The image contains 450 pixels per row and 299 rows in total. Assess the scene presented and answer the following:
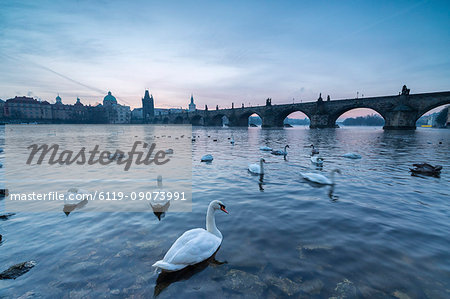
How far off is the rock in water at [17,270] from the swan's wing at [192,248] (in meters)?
2.25

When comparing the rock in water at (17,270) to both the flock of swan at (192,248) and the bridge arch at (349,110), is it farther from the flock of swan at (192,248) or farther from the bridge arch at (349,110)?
the bridge arch at (349,110)

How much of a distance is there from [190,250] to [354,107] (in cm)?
6443

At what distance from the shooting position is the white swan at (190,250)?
3.10m

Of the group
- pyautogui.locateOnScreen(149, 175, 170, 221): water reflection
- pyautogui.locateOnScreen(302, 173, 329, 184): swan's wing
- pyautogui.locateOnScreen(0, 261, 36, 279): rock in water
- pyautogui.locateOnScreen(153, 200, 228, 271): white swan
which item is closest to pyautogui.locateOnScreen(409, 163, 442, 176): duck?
pyautogui.locateOnScreen(302, 173, 329, 184): swan's wing

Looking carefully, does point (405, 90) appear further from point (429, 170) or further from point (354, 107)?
point (429, 170)

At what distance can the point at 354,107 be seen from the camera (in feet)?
183

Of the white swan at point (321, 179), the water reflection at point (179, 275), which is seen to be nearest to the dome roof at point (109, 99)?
the white swan at point (321, 179)

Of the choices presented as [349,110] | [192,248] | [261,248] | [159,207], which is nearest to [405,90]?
[349,110]

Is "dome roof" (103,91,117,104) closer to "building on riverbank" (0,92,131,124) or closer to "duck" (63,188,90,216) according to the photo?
"building on riverbank" (0,92,131,124)

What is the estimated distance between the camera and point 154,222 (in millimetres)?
4906

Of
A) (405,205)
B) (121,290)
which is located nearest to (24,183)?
(121,290)

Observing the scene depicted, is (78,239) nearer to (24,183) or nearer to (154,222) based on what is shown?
(154,222)

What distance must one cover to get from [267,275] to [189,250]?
1.23 m

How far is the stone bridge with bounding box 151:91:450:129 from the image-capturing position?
4423 centimetres
